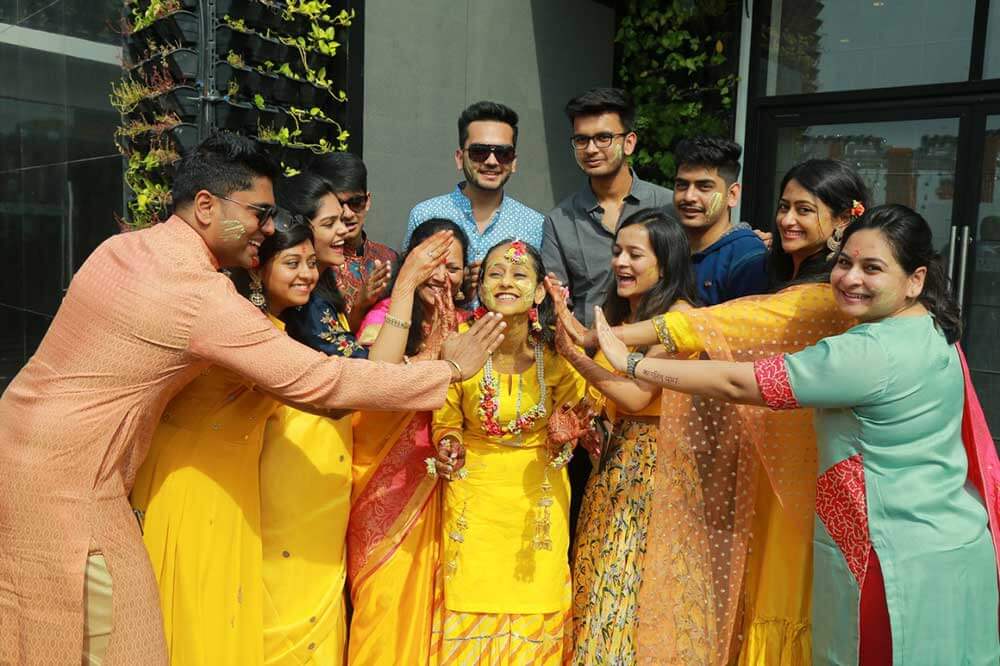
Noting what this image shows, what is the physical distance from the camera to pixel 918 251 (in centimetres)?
220

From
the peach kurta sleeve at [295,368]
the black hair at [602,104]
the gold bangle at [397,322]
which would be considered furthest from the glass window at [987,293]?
the peach kurta sleeve at [295,368]

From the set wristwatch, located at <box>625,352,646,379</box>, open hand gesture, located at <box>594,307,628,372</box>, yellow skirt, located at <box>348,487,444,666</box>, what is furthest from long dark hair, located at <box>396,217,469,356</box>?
wristwatch, located at <box>625,352,646,379</box>

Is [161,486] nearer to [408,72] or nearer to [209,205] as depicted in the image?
[209,205]

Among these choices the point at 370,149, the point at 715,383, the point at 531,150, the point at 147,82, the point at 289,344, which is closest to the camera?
the point at 289,344

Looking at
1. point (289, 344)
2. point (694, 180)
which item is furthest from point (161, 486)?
point (694, 180)

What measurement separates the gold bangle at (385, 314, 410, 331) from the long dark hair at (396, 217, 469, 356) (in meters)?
0.33

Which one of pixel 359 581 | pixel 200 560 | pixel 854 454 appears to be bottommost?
pixel 359 581

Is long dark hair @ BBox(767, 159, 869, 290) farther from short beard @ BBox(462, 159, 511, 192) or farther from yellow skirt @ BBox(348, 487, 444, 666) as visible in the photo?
yellow skirt @ BBox(348, 487, 444, 666)

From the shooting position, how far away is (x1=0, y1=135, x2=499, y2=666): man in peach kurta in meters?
2.01

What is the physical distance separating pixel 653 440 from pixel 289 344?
128 centimetres

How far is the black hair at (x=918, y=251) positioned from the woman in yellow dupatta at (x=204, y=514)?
1.75 meters

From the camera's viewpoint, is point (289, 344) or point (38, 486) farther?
point (289, 344)

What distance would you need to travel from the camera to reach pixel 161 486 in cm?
237

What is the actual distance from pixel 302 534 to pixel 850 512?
1670mm
